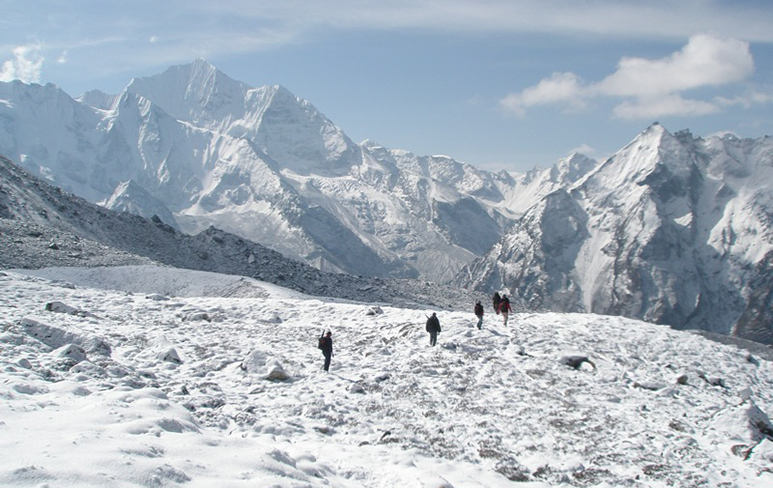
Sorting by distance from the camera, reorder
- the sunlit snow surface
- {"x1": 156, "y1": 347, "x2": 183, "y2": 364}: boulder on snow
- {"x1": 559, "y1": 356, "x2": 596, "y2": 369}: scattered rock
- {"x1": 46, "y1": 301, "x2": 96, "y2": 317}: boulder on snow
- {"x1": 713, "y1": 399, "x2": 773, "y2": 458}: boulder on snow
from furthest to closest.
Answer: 1. {"x1": 46, "y1": 301, "x2": 96, "y2": 317}: boulder on snow
2. {"x1": 559, "y1": 356, "x2": 596, "y2": 369}: scattered rock
3. {"x1": 156, "y1": 347, "x2": 183, "y2": 364}: boulder on snow
4. {"x1": 713, "y1": 399, "x2": 773, "y2": 458}: boulder on snow
5. the sunlit snow surface

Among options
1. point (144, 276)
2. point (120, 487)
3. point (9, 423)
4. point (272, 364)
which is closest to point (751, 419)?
point (272, 364)

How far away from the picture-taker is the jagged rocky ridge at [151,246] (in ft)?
194

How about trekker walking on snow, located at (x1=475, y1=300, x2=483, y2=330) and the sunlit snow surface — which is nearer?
the sunlit snow surface

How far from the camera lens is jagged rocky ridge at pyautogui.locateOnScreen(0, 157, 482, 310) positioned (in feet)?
194

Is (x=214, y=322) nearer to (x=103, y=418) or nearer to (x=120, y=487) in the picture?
(x=103, y=418)

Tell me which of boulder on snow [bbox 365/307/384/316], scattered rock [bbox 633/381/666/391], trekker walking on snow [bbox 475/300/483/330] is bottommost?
scattered rock [bbox 633/381/666/391]

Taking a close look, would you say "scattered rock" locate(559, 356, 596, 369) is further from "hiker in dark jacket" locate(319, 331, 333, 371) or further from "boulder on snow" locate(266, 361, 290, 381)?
"boulder on snow" locate(266, 361, 290, 381)

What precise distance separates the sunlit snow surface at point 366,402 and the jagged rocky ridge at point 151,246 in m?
29.4

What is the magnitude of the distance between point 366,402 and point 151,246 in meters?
63.0

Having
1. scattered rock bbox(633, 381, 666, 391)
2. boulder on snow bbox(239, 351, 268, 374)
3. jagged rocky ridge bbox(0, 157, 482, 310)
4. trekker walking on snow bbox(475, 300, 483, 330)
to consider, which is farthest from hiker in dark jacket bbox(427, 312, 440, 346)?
jagged rocky ridge bbox(0, 157, 482, 310)

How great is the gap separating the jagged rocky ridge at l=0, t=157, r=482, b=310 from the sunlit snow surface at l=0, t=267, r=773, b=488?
29410 mm

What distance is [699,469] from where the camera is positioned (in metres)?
16.8

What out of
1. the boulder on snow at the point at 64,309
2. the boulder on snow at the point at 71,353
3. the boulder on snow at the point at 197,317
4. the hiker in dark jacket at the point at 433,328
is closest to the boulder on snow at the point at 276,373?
the boulder on snow at the point at 71,353

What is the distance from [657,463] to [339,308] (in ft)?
70.6
